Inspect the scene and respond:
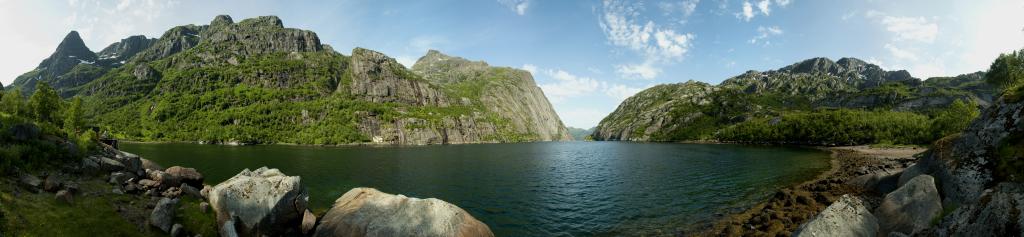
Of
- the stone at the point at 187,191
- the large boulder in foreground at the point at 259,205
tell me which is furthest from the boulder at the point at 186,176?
the large boulder in foreground at the point at 259,205

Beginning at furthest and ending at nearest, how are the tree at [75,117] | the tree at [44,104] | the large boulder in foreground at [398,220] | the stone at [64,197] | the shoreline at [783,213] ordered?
1. the tree at [75,117]
2. the tree at [44,104]
3. the shoreline at [783,213]
4. the large boulder in foreground at [398,220]
5. the stone at [64,197]

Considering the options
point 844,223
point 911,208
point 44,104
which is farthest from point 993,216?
point 44,104

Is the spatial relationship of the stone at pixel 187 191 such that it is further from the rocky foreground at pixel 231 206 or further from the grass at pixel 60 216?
the grass at pixel 60 216

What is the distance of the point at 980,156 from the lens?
2089 cm

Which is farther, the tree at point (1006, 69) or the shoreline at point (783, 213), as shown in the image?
the tree at point (1006, 69)

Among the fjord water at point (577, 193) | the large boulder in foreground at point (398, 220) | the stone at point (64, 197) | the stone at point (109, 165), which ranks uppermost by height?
the stone at point (109, 165)

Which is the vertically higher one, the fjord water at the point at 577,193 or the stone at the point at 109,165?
the stone at the point at 109,165

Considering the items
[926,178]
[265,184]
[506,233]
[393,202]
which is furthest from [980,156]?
[265,184]

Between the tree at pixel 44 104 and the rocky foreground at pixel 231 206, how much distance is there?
41.9 metres

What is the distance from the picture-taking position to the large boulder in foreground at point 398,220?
21.0 meters

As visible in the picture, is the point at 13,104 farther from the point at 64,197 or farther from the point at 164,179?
the point at 64,197

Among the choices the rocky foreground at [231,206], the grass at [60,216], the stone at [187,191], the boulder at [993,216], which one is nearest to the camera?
the boulder at [993,216]

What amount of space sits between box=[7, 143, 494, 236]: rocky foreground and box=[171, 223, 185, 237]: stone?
49 mm

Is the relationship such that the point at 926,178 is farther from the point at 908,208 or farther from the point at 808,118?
the point at 808,118
